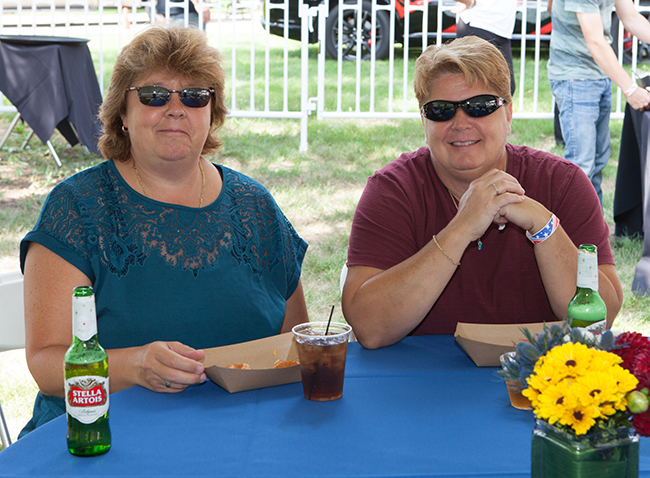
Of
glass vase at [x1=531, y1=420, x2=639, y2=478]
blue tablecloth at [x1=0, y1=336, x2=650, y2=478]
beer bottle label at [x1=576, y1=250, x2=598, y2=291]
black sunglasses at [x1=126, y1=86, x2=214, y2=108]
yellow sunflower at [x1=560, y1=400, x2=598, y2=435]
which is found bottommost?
blue tablecloth at [x1=0, y1=336, x2=650, y2=478]

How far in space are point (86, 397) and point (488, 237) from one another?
4.20 ft

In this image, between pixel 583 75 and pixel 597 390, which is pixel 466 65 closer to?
pixel 597 390

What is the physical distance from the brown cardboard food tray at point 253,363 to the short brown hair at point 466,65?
34.9 inches

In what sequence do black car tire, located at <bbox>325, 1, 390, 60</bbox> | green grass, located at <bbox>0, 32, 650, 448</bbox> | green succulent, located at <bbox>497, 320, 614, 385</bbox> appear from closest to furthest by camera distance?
green succulent, located at <bbox>497, 320, 614, 385</bbox> < green grass, located at <bbox>0, 32, 650, 448</bbox> < black car tire, located at <bbox>325, 1, 390, 60</bbox>

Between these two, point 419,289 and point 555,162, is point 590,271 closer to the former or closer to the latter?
point 419,289

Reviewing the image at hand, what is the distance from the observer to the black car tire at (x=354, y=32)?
9.53m

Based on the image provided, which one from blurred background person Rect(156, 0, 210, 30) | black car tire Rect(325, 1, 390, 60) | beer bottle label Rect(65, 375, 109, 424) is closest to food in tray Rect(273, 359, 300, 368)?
beer bottle label Rect(65, 375, 109, 424)

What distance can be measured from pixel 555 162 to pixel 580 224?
0.22 m

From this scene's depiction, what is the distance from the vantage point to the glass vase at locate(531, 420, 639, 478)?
93 centimetres

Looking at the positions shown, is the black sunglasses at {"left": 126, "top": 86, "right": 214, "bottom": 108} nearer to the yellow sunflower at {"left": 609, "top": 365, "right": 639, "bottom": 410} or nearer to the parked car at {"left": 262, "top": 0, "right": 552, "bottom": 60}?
the yellow sunflower at {"left": 609, "top": 365, "right": 639, "bottom": 410}

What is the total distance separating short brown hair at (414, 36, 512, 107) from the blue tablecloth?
87 centimetres

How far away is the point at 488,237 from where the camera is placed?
2.07 m

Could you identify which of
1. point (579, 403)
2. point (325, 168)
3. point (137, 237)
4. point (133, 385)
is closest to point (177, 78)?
point (137, 237)

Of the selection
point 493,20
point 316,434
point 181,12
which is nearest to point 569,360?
point 316,434
